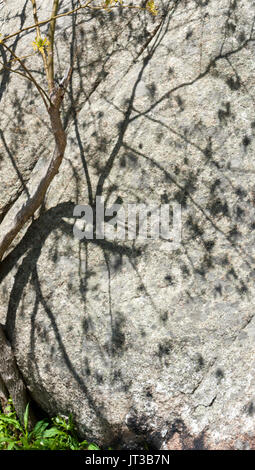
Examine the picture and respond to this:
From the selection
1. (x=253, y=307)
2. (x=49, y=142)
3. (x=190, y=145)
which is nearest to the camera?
(x=253, y=307)

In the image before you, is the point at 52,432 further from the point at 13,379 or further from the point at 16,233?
the point at 16,233

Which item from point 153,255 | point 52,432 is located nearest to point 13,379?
point 52,432

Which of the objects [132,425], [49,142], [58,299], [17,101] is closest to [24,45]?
[17,101]

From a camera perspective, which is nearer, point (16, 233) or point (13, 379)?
point (13, 379)

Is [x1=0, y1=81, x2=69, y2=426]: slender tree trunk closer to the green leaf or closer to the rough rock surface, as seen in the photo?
the rough rock surface

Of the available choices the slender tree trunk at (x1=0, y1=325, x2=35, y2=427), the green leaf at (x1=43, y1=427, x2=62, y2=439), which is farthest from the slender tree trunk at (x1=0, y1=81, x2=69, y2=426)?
the green leaf at (x1=43, y1=427, x2=62, y2=439)

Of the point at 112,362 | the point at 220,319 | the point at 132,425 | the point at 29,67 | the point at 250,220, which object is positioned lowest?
the point at 132,425

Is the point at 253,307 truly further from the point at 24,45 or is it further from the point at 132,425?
the point at 24,45

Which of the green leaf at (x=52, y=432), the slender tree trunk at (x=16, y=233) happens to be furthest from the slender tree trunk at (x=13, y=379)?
the green leaf at (x=52, y=432)
